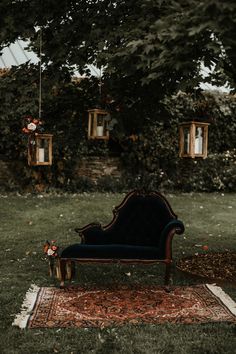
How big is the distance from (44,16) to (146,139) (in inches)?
317

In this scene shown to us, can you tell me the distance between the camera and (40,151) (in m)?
7.80

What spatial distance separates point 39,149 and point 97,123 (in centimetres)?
115

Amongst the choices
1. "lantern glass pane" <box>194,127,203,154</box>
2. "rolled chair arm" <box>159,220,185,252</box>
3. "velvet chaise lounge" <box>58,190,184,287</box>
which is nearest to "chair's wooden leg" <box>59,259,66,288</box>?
"velvet chaise lounge" <box>58,190,184,287</box>

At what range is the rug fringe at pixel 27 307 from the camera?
4898 mm

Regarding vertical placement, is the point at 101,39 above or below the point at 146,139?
above

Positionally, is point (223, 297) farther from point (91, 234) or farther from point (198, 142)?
point (198, 142)

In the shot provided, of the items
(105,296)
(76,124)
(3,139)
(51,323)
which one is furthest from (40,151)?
(3,139)

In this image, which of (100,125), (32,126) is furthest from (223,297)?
(32,126)

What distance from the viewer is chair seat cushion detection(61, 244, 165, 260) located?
607 cm

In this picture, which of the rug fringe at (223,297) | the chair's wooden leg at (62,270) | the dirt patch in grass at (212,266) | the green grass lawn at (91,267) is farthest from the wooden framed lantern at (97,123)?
the rug fringe at (223,297)

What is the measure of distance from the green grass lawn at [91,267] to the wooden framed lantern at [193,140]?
178 centimetres

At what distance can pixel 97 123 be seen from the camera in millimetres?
7215

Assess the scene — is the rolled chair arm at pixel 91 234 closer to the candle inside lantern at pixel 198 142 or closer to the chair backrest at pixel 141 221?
the chair backrest at pixel 141 221

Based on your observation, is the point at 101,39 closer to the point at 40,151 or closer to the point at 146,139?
the point at 40,151
